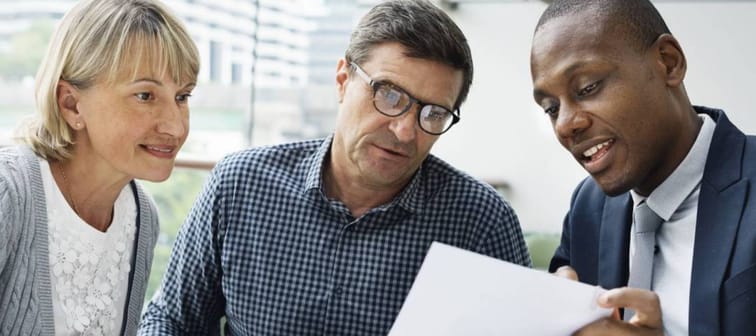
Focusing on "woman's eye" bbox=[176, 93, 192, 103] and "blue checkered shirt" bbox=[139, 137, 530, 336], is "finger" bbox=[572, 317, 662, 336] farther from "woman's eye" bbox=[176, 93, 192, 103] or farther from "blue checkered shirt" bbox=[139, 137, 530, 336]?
"woman's eye" bbox=[176, 93, 192, 103]

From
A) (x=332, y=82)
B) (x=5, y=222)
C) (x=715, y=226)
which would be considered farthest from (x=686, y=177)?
(x=332, y=82)

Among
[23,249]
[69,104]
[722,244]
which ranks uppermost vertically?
[69,104]

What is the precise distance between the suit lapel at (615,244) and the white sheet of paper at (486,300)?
15.1 inches

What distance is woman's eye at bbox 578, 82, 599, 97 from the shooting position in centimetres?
151

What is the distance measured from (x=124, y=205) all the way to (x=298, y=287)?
402 millimetres

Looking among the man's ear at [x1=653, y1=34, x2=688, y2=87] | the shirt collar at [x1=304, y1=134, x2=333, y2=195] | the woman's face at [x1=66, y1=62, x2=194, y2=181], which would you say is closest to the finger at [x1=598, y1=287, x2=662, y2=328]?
the man's ear at [x1=653, y1=34, x2=688, y2=87]

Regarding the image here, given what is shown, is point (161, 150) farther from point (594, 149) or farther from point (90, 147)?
point (594, 149)

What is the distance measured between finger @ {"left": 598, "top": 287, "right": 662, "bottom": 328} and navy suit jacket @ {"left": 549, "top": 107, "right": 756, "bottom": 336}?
19 centimetres

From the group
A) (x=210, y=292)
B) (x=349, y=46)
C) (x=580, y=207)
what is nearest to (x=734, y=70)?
(x=580, y=207)

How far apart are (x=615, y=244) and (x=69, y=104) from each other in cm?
107

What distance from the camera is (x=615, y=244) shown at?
1691mm

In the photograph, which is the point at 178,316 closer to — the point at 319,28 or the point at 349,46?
the point at 349,46

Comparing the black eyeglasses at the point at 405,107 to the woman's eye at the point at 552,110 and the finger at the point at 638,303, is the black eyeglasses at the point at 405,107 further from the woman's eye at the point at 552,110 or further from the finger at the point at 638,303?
the finger at the point at 638,303

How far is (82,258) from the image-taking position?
1.71 meters
